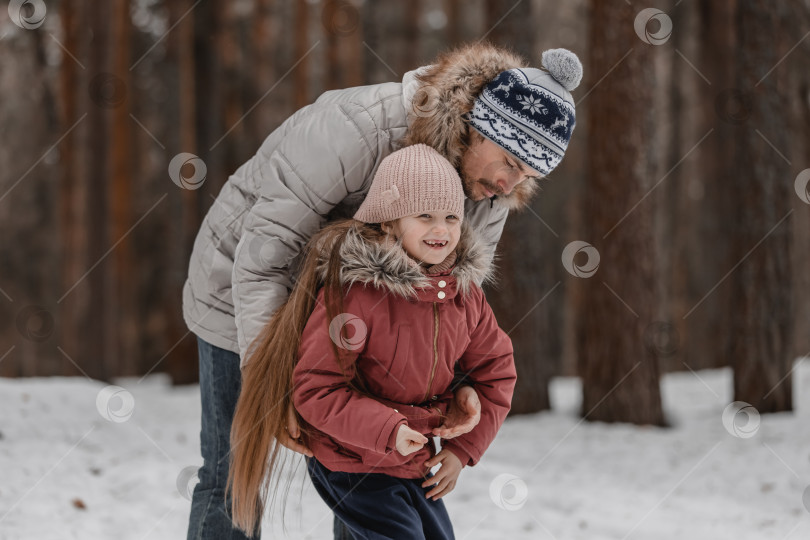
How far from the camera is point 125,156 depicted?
10273mm

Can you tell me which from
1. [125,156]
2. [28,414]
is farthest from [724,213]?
[28,414]

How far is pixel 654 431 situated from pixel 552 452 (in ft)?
2.95

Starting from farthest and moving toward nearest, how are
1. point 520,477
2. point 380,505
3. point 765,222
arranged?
point 765,222
point 520,477
point 380,505

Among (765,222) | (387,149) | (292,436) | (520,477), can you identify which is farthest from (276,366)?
(765,222)

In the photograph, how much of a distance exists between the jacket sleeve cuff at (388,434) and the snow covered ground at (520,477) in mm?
1290

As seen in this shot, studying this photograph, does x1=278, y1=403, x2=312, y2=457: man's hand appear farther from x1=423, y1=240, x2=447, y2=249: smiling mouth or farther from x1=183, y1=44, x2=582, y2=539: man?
x1=423, y1=240, x2=447, y2=249: smiling mouth

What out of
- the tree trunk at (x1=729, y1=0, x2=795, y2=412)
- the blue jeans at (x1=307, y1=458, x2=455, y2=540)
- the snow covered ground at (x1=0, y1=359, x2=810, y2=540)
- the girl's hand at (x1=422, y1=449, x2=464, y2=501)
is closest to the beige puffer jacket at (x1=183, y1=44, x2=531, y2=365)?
the blue jeans at (x1=307, y1=458, x2=455, y2=540)

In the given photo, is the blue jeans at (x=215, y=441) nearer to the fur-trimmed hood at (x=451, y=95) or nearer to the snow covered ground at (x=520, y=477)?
the snow covered ground at (x=520, y=477)

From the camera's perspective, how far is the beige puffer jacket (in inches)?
76.6

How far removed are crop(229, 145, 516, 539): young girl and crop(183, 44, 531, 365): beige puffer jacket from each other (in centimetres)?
7

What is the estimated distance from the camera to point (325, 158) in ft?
6.32

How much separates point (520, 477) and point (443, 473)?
2.71 meters

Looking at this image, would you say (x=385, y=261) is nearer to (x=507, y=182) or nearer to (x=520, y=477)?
(x=507, y=182)

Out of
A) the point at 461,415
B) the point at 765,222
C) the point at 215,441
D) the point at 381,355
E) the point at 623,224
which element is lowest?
the point at 623,224
